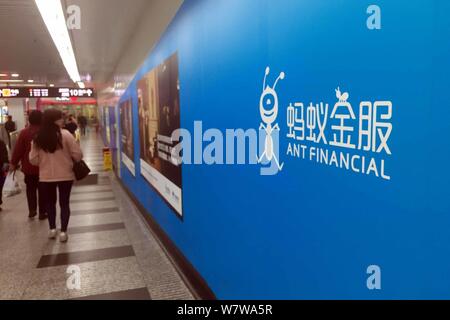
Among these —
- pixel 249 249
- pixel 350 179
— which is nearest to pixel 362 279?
pixel 350 179

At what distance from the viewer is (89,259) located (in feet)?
11.4

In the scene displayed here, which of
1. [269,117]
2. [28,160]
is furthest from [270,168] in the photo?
[28,160]

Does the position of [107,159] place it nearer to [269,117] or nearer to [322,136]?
[269,117]

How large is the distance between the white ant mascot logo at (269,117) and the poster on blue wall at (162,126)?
4.84 ft

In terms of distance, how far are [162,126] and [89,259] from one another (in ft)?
4.71

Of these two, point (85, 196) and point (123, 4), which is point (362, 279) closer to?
point (123, 4)

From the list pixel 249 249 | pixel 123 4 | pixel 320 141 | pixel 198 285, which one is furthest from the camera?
pixel 123 4

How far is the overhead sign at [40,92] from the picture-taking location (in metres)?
10.5

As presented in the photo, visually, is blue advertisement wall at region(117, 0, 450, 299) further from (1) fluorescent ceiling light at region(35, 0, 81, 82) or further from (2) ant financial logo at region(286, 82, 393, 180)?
(1) fluorescent ceiling light at region(35, 0, 81, 82)

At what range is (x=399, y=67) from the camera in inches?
37.9

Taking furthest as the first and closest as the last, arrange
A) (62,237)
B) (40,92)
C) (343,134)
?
(40,92)
(62,237)
(343,134)

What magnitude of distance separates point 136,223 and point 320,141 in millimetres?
3844

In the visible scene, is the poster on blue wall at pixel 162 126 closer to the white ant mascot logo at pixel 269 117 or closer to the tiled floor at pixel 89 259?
the tiled floor at pixel 89 259

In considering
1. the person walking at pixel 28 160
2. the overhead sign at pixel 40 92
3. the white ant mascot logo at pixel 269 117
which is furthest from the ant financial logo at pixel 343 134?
the overhead sign at pixel 40 92
